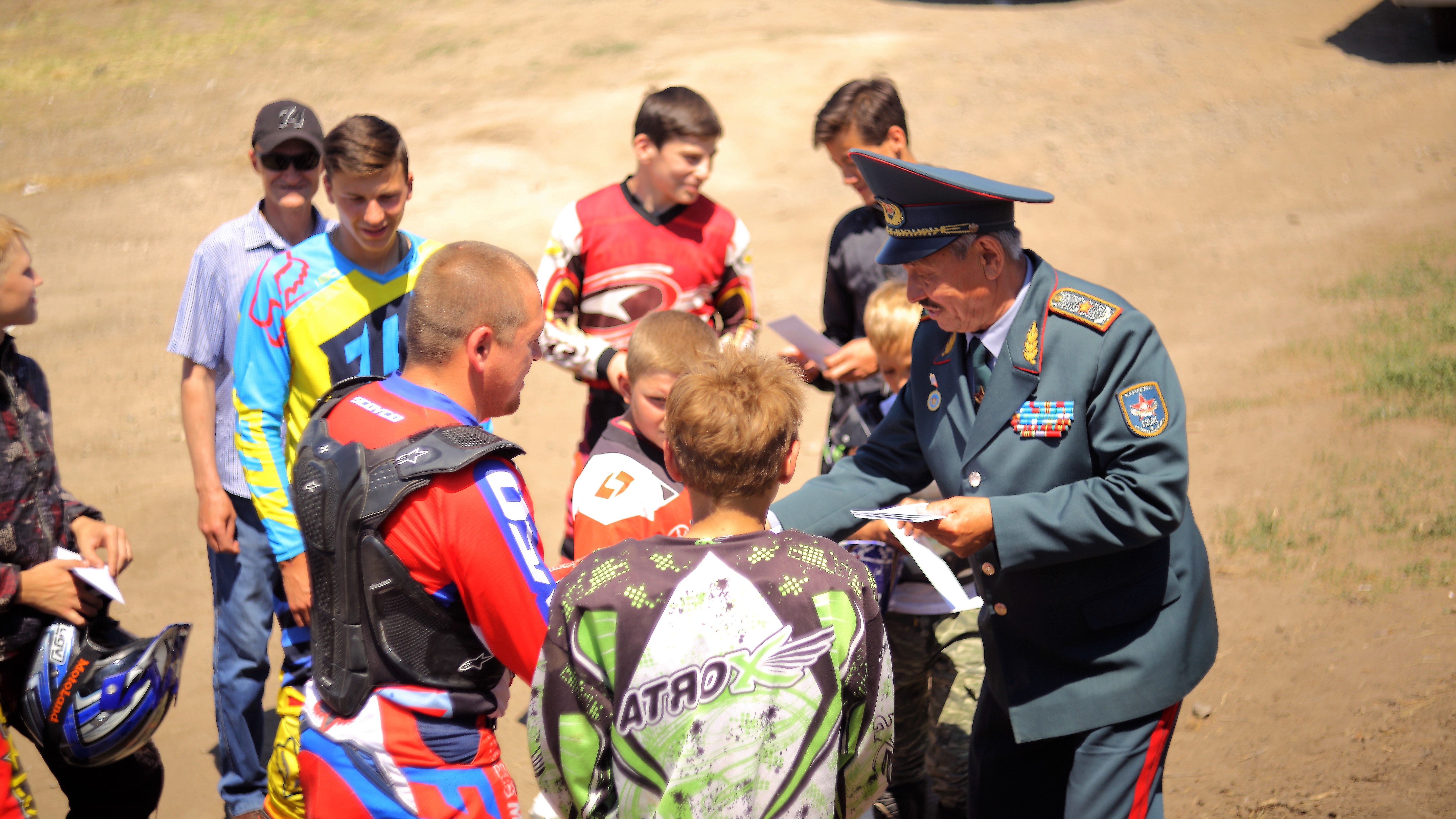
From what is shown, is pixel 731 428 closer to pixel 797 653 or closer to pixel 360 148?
pixel 797 653

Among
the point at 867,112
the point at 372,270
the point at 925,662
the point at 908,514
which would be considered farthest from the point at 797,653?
the point at 867,112

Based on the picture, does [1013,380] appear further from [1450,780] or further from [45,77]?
[45,77]

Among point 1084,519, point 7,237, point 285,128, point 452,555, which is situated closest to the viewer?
point 452,555

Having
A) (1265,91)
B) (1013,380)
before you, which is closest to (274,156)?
(1013,380)

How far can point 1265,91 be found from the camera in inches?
555

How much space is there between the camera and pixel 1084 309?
284 cm

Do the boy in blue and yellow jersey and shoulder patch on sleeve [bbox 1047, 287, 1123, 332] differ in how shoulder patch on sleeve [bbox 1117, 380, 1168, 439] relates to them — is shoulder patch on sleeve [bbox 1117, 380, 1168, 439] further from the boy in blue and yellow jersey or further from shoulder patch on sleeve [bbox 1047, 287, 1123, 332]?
the boy in blue and yellow jersey

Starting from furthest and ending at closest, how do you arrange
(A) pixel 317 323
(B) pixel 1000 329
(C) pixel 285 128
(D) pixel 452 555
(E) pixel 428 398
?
(C) pixel 285 128, (A) pixel 317 323, (B) pixel 1000 329, (E) pixel 428 398, (D) pixel 452 555

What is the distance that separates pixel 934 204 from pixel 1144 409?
2.40 feet

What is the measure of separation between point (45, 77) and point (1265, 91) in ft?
56.8

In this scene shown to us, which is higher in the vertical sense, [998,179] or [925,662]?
[925,662]

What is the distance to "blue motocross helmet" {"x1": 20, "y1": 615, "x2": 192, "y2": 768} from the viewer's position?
3.11 metres

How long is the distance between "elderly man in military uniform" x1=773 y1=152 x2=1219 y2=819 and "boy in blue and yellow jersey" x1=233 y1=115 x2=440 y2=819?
1729 millimetres

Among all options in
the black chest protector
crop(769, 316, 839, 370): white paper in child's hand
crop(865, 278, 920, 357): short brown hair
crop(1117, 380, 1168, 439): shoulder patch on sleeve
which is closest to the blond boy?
crop(865, 278, 920, 357): short brown hair
